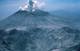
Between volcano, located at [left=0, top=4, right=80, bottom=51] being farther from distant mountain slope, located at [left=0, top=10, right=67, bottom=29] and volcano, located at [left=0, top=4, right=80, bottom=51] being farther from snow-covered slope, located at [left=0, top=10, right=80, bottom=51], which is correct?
distant mountain slope, located at [left=0, top=10, right=67, bottom=29]

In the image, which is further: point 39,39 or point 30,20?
point 30,20

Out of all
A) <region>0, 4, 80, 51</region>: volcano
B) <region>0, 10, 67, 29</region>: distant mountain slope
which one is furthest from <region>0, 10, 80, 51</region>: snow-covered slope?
<region>0, 10, 67, 29</region>: distant mountain slope

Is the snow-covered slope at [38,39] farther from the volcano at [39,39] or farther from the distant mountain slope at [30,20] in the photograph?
the distant mountain slope at [30,20]

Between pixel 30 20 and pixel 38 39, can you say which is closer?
pixel 38 39

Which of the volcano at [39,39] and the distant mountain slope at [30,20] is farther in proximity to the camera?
the distant mountain slope at [30,20]

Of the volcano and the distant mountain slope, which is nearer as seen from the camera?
the volcano

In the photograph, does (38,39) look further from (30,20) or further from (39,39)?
(30,20)

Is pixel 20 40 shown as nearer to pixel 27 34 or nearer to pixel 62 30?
pixel 27 34

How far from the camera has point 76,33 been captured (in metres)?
120

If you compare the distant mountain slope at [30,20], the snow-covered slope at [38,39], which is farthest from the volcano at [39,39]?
the distant mountain slope at [30,20]

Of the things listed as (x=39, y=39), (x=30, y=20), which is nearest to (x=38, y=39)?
(x=39, y=39)

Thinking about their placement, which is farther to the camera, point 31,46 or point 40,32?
point 40,32

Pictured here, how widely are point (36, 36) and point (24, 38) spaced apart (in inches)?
332

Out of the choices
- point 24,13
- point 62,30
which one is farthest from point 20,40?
point 24,13
